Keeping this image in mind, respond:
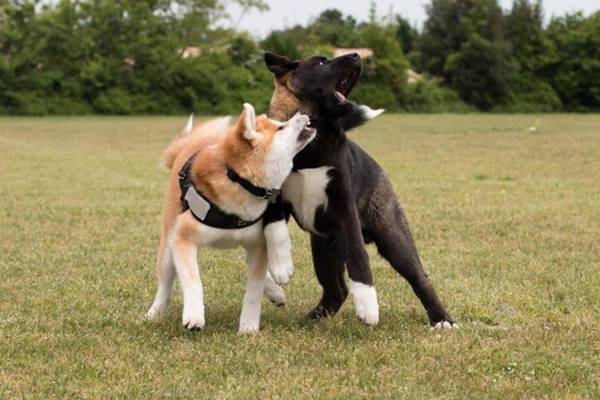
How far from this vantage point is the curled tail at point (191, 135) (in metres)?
5.50

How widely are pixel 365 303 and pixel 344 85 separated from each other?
1315mm

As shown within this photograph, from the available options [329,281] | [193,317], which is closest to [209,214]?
[193,317]

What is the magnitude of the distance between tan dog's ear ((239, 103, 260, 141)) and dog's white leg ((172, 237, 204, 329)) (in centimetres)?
66

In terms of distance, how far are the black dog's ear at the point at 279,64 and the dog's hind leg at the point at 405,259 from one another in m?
1.02

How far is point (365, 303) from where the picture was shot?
4.64m

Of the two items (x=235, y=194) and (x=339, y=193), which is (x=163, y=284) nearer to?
(x=235, y=194)

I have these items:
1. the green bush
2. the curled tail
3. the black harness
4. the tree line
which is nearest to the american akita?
the black harness

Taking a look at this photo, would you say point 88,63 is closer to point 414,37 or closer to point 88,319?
point 414,37

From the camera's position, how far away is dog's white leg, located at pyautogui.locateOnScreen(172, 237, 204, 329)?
449 cm

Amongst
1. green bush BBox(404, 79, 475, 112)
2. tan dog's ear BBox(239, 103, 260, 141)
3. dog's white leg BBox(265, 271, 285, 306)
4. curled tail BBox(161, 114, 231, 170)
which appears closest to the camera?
tan dog's ear BBox(239, 103, 260, 141)

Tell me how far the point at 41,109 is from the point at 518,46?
28.0 meters

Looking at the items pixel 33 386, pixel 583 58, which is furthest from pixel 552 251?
pixel 583 58

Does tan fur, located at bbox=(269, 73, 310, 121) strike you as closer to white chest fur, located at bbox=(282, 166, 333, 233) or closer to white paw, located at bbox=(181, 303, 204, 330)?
white chest fur, located at bbox=(282, 166, 333, 233)

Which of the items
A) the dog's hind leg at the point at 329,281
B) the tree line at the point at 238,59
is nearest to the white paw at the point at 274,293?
the dog's hind leg at the point at 329,281
